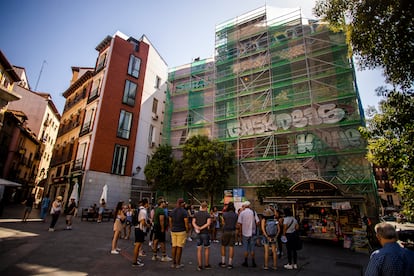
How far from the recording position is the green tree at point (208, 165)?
18297 millimetres

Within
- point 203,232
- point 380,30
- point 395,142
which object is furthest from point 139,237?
point 395,142

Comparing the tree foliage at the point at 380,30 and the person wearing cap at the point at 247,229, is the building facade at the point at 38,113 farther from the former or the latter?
the tree foliage at the point at 380,30

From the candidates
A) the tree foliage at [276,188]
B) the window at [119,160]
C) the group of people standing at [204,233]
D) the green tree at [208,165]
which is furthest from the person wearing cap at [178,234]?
the window at [119,160]

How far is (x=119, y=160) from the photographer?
22281 millimetres

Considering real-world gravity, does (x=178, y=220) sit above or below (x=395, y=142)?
below

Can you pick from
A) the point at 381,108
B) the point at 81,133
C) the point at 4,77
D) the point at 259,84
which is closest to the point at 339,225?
the point at 381,108

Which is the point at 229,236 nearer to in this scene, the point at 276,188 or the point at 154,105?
the point at 276,188

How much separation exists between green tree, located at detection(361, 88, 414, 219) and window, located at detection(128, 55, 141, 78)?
22520 mm

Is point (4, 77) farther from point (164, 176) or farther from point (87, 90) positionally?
point (164, 176)

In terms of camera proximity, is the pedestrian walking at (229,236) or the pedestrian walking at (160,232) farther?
the pedestrian walking at (160,232)

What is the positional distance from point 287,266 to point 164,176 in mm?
15958

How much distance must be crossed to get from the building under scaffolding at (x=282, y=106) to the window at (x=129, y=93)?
4.23 metres

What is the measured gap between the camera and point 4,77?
67.1 feet

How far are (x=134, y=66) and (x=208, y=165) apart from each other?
→ 1541 centimetres
